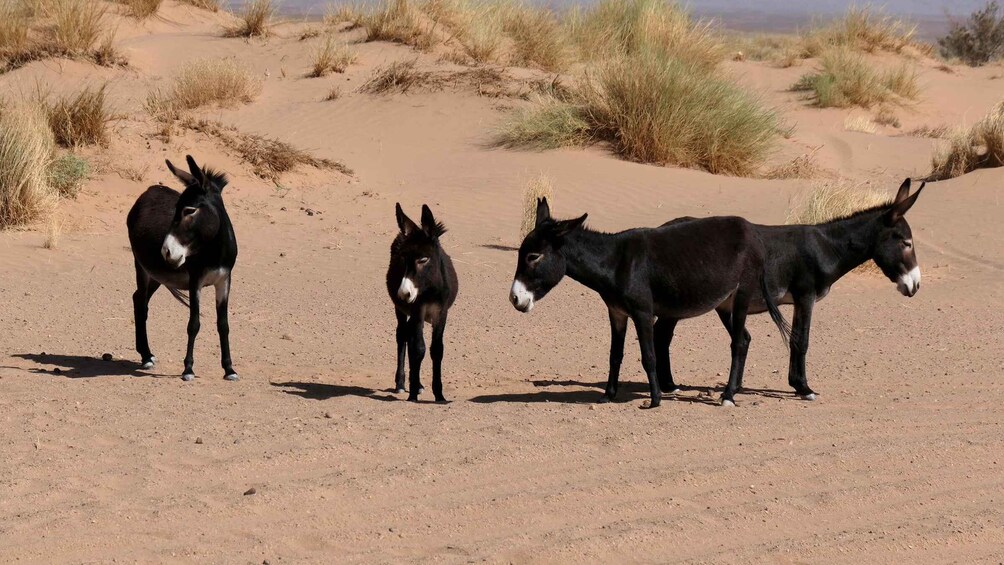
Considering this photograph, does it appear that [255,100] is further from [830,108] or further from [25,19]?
[830,108]

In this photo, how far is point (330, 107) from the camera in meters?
23.0

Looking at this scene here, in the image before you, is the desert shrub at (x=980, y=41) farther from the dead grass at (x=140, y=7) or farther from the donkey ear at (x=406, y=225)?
the donkey ear at (x=406, y=225)

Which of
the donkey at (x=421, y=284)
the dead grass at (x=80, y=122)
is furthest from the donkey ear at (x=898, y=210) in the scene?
the dead grass at (x=80, y=122)

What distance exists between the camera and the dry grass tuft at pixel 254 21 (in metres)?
27.7

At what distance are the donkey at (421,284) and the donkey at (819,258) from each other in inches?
64.9

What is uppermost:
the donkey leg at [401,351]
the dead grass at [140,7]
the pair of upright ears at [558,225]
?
the pair of upright ears at [558,225]

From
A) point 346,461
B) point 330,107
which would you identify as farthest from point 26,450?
point 330,107

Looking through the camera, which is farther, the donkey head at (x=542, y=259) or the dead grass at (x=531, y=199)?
the dead grass at (x=531, y=199)

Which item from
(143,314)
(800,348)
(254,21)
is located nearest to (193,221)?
(143,314)

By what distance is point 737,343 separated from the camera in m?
8.38

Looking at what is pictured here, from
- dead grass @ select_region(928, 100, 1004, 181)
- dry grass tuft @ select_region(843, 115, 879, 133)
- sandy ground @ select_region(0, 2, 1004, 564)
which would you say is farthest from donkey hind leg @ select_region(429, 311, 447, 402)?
dry grass tuft @ select_region(843, 115, 879, 133)

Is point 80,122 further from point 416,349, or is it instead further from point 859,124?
point 859,124

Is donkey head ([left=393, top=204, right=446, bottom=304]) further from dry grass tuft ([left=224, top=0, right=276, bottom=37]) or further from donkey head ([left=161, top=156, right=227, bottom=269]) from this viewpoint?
dry grass tuft ([left=224, top=0, right=276, bottom=37])

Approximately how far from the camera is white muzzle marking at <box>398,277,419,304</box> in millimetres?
7613
